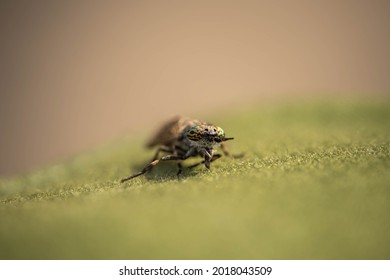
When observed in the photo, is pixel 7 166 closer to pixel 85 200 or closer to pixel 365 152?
pixel 85 200

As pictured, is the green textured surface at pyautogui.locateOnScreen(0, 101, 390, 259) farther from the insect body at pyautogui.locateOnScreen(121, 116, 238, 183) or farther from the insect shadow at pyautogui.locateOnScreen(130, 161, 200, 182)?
the insect body at pyautogui.locateOnScreen(121, 116, 238, 183)

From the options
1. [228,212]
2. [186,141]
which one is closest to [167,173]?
[186,141]

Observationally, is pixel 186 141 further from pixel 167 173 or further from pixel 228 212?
pixel 228 212

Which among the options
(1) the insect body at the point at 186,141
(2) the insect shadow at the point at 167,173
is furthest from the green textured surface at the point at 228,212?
(1) the insect body at the point at 186,141

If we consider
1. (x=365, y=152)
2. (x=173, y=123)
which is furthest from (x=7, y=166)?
(x=365, y=152)

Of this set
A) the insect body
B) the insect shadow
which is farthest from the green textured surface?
the insect body

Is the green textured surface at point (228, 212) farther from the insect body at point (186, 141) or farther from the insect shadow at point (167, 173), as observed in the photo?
the insect body at point (186, 141)
